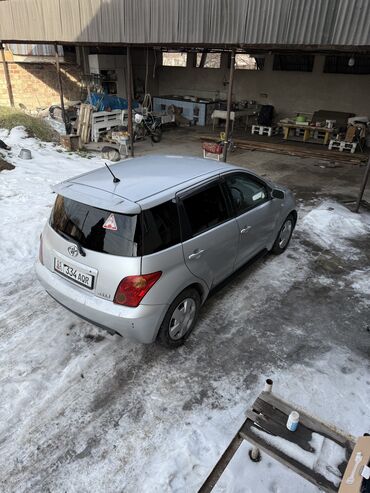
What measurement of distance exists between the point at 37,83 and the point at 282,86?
10230 millimetres

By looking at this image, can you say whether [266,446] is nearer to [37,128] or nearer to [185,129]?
[37,128]

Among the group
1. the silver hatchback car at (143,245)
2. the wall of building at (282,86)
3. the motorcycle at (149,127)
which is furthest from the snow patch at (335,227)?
the wall of building at (282,86)

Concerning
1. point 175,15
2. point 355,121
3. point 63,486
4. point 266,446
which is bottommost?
point 63,486

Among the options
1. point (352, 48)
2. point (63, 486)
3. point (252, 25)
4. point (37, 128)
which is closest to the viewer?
point (63, 486)

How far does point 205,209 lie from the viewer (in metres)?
3.52

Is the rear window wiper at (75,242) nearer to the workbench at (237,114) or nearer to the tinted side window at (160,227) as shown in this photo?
the tinted side window at (160,227)

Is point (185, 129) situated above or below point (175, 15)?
below

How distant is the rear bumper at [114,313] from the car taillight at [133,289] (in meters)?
0.05

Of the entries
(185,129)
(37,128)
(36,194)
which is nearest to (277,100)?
(185,129)

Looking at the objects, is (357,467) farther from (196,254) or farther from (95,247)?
(95,247)

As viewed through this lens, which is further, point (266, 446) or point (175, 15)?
point (175, 15)

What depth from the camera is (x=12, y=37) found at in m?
11.2

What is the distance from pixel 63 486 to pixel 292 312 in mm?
2869

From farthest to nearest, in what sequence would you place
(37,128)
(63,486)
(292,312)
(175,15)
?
1. (37,128)
2. (175,15)
3. (292,312)
4. (63,486)
